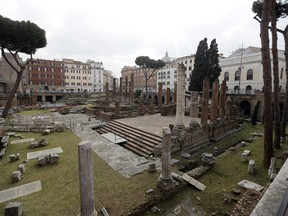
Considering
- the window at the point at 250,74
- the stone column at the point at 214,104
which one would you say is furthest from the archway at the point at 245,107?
the stone column at the point at 214,104

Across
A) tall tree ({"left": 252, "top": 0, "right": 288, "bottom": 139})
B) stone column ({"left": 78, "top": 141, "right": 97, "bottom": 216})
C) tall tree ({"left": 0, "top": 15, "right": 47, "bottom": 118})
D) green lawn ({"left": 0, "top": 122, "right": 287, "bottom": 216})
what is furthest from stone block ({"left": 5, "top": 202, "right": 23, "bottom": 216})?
tall tree ({"left": 0, "top": 15, "right": 47, "bottom": 118})

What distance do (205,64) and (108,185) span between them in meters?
28.5

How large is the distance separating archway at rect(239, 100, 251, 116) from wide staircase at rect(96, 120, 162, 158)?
22226 millimetres

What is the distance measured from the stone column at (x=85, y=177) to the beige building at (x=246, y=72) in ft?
105

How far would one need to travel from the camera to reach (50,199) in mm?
6160

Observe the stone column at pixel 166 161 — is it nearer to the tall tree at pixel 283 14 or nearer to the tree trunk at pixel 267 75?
the tree trunk at pixel 267 75

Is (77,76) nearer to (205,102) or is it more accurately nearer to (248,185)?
(205,102)

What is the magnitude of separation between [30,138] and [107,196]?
1118 cm

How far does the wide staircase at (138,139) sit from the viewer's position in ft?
36.5

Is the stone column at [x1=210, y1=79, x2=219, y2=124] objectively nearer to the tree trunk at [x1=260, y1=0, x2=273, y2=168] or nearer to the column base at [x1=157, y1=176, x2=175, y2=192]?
the tree trunk at [x1=260, y1=0, x2=273, y2=168]

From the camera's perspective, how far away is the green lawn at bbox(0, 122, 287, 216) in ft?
19.1

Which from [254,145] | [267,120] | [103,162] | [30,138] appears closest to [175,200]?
[103,162]

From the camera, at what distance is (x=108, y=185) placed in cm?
707

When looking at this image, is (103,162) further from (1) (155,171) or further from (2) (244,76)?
(2) (244,76)
